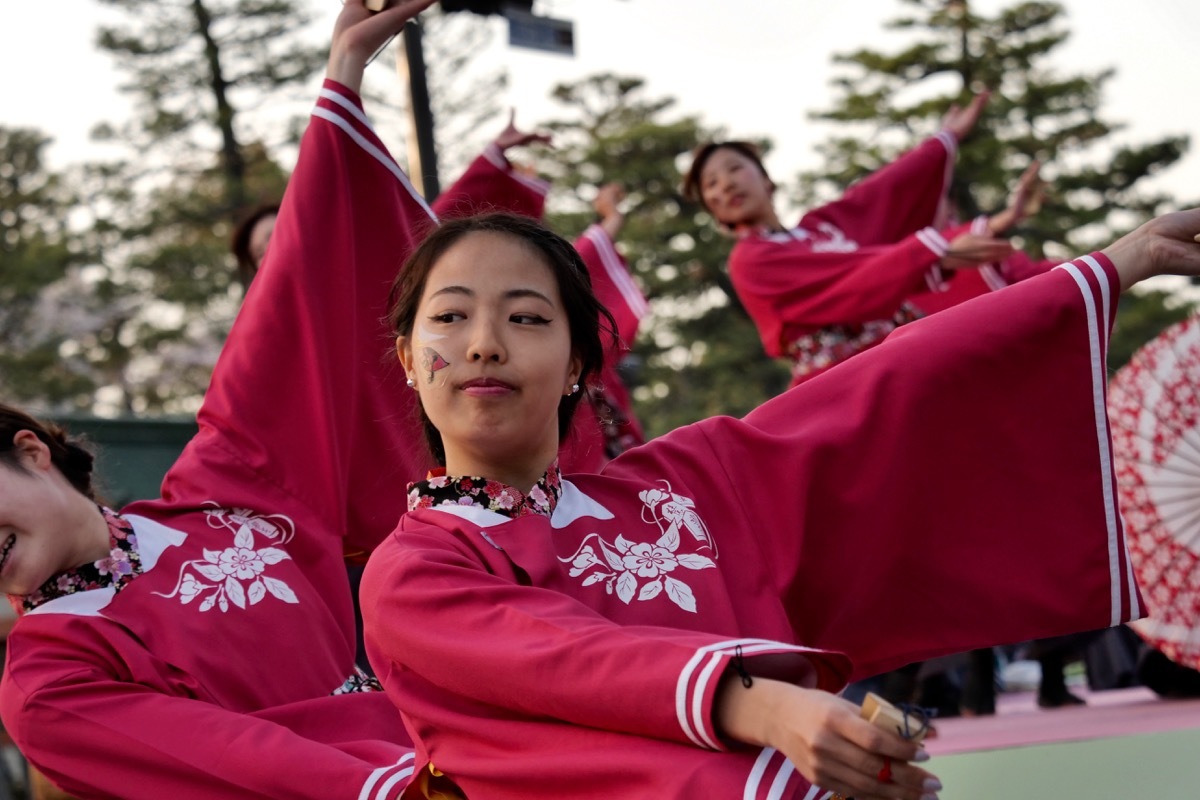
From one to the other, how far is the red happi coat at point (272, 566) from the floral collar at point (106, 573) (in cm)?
3

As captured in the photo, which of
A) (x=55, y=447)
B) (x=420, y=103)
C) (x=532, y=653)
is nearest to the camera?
(x=532, y=653)

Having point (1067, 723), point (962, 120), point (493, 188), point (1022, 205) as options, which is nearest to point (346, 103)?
point (493, 188)

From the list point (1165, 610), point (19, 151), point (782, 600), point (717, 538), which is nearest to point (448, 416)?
point (717, 538)

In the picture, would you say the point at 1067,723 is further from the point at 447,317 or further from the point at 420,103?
the point at 420,103

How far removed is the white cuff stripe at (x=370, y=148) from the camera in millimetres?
2572

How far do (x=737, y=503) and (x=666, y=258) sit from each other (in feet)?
36.4

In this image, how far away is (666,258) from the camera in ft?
41.8

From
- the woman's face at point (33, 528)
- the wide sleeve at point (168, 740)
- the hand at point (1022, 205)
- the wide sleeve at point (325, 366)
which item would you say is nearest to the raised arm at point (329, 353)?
the wide sleeve at point (325, 366)

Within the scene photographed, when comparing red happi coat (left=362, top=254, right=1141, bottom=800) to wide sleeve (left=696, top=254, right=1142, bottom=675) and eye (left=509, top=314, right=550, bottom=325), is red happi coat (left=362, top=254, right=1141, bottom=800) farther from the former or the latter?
eye (left=509, top=314, right=550, bottom=325)

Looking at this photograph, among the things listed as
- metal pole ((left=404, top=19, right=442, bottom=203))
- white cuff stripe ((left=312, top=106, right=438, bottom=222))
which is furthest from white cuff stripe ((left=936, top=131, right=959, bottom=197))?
white cuff stripe ((left=312, top=106, right=438, bottom=222))

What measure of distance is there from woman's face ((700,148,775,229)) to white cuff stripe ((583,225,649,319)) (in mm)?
Answer: 568

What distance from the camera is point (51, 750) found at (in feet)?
6.81

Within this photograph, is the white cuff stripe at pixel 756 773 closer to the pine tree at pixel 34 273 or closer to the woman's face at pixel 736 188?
the woman's face at pixel 736 188

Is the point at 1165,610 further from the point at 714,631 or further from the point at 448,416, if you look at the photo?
the point at 448,416
